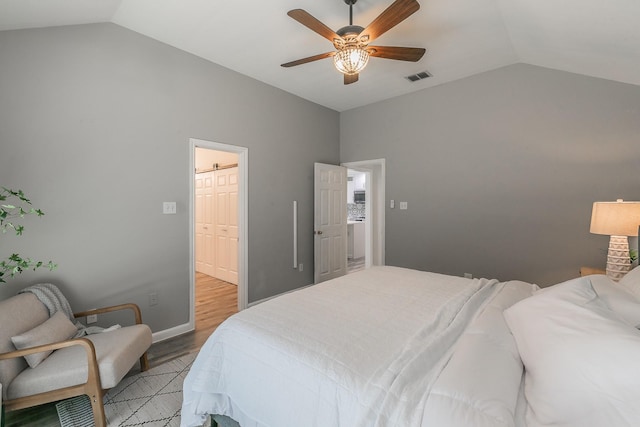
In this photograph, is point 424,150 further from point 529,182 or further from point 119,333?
point 119,333

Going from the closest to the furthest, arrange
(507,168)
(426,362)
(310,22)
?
1. (426,362)
2. (310,22)
3. (507,168)

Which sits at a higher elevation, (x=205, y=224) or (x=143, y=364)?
(x=205, y=224)

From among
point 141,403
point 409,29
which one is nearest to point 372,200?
point 409,29

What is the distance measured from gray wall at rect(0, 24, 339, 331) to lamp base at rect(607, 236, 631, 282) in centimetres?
355

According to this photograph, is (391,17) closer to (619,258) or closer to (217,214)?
(619,258)

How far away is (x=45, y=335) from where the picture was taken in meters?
1.81

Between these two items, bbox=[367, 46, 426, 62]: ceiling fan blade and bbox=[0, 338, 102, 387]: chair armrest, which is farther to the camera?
bbox=[367, 46, 426, 62]: ceiling fan blade

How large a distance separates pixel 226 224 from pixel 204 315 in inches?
65.5

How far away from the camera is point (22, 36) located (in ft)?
7.11

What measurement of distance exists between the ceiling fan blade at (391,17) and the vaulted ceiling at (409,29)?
15.8 inches

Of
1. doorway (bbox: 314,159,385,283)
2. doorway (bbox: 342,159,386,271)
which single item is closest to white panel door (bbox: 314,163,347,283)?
doorway (bbox: 314,159,385,283)

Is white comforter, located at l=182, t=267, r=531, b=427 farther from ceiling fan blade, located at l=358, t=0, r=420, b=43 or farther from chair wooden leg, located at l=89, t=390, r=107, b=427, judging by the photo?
ceiling fan blade, located at l=358, t=0, r=420, b=43

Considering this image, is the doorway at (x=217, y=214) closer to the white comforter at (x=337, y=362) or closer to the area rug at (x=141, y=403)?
the area rug at (x=141, y=403)

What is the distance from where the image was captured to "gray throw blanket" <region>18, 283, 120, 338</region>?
6.81ft
